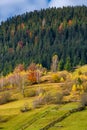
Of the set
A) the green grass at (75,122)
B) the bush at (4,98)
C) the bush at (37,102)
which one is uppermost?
the bush at (4,98)

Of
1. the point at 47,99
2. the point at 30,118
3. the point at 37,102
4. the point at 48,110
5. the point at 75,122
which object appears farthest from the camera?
the point at 47,99

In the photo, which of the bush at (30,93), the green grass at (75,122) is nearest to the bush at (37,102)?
the bush at (30,93)

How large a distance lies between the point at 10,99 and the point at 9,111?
32.4 metres

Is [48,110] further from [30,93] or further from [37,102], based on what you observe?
[30,93]

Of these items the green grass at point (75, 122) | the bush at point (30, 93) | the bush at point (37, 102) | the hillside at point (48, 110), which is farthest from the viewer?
the bush at point (30, 93)

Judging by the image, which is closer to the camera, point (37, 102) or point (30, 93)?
point (37, 102)

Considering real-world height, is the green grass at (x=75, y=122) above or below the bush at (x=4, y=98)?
below

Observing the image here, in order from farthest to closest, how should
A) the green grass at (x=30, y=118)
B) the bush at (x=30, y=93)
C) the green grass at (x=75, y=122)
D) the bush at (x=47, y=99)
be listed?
the bush at (x=30, y=93)
the bush at (x=47, y=99)
the green grass at (x=30, y=118)
the green grass at (x=75, y=122)

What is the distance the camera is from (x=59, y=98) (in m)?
142

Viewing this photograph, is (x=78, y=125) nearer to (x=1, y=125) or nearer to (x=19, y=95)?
(x=1, y=125)

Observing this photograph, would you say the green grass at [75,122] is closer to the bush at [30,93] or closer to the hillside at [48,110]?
the hillside at [48,110]

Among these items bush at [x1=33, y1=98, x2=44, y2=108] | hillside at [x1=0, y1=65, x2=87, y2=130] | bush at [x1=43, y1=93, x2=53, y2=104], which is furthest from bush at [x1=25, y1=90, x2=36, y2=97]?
bush at [x1=33, y1=98, x2=44, y2=108]

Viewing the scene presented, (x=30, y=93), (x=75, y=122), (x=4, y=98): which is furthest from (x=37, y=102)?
(x=75, y=122)

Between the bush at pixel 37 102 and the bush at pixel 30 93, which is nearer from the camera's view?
the bush at pixel 37 102
